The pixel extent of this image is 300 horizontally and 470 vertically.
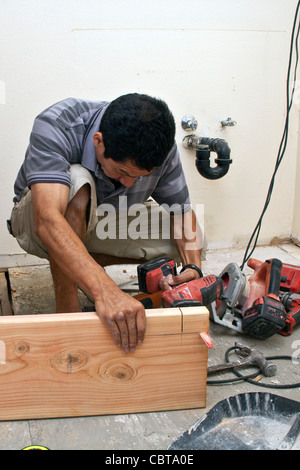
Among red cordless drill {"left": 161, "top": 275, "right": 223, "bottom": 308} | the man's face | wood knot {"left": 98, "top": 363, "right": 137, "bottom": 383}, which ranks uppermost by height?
the man's face

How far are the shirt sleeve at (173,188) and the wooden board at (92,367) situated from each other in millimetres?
785

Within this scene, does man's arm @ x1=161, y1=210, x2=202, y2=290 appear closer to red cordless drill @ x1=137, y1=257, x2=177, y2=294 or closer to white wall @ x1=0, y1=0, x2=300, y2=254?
red cordless drill @ x1=137, y1=257, x2=177, y2=294

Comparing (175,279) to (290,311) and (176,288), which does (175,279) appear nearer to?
(176,288)

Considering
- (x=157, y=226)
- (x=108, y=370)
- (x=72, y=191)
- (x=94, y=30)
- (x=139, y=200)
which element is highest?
(x=94, y=30)

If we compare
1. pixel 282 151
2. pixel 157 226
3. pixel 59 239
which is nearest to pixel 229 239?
pixel 282 151

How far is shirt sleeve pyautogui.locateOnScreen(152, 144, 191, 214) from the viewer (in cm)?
192

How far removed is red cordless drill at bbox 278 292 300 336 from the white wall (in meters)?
Result: 0.99

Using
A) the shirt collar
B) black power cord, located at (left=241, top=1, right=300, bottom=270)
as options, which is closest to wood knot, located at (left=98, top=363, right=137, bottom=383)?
the shirt collar

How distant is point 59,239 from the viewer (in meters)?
1.39

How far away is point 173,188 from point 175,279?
1.43ft

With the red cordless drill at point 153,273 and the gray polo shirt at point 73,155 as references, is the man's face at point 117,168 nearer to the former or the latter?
the gray polo shirt at point 73,155

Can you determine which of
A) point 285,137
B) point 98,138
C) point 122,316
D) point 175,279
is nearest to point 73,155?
point 98,138
